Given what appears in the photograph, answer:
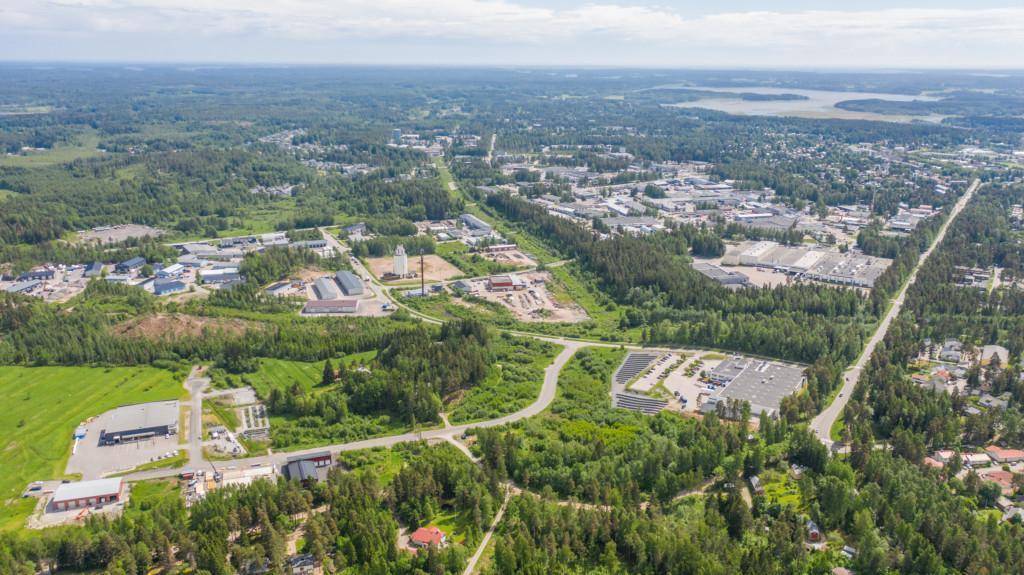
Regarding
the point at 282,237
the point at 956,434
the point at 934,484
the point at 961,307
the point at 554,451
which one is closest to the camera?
the point at 934,484

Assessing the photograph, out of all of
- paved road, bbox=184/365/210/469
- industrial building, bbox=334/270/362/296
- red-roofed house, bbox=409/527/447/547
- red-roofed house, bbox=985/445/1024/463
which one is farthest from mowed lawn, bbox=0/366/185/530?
red-roofed house, bbox=985/445/1024/463

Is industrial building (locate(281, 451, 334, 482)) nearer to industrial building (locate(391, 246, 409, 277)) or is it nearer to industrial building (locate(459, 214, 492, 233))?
industrial building (locate(391, 246, 409, 277))

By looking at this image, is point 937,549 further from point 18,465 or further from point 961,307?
point 18,465

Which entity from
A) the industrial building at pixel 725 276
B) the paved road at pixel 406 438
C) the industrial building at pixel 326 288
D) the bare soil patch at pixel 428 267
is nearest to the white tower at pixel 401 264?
the bare soil patch at pixel 428 267

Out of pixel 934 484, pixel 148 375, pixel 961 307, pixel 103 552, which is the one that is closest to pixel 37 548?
pixel 103 552

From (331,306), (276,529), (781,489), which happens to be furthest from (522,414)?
(331,306)
